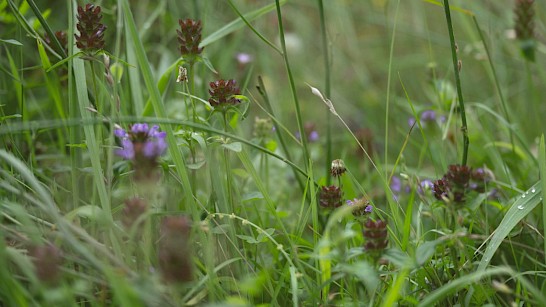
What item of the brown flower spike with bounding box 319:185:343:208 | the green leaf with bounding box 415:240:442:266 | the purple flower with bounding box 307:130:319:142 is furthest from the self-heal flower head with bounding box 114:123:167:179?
the purple flower with bounding box 307:130:319:142

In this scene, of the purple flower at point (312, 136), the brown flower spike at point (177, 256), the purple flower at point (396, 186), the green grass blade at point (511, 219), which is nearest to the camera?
the brown flower spike at point (177, 256)

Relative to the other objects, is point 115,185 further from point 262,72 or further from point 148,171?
point 262,72

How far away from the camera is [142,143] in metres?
1.17

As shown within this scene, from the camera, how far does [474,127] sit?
7.16ft

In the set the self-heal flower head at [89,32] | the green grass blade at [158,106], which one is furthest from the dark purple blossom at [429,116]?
the self-heal flower head at [89,32]

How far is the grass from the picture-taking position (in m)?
1.06

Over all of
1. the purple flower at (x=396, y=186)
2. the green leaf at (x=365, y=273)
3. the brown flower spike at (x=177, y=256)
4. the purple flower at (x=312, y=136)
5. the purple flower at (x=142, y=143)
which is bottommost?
the purple flower at (x=396, y=186)

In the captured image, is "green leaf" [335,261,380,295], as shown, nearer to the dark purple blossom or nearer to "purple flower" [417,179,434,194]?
"purple flower" [417,179,434,194]

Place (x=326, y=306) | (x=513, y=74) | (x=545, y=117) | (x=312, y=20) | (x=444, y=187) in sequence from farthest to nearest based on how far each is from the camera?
(x=312, y=20) < (x=513, y=74) < (x=545, y=117) < (x=444, y=187) < (x=326, y=306)

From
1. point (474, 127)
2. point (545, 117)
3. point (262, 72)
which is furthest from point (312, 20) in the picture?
point (474, 127)

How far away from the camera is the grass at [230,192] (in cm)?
106

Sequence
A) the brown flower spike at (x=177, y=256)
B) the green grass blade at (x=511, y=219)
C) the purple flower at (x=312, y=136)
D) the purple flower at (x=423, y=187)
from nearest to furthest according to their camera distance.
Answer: the brown flower spike at (x=177, y=256) → the green grass blade at (x=511, y=219) → the purple flower at (x=423, y=187) → the purple flower at (x=312, y=136)

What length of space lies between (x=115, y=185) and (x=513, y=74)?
2259mm

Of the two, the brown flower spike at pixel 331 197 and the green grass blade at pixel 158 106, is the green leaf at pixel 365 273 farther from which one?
the green grass blade at pixel 158 106
